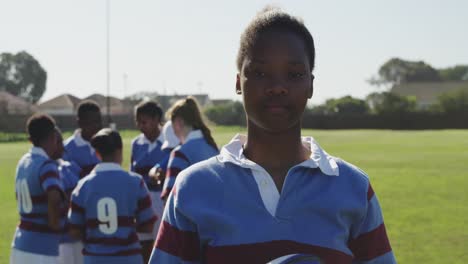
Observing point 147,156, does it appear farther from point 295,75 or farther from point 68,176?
point 295,75

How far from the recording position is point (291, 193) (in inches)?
73.3

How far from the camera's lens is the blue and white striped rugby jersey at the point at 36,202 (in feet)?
17.7

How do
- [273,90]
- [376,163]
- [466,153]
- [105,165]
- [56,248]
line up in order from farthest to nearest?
[466,153] → [376,163] → [56,248] → [105,165] → [273,90]

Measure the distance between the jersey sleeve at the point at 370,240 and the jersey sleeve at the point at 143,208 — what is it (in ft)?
11.1

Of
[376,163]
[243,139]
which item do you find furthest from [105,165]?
[376,163]

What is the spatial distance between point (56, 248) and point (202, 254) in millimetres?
3956

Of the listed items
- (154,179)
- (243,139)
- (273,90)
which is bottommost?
(154,179)

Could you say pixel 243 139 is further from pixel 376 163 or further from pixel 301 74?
pixel 376 163

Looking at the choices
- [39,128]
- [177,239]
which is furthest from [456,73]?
[177,239]

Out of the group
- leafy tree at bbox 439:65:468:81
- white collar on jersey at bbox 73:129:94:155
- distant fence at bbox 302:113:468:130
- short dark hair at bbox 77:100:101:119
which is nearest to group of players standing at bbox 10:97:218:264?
white collar on jersey at bbox 73:129:94:155

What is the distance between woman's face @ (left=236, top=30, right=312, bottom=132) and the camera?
1861 mm

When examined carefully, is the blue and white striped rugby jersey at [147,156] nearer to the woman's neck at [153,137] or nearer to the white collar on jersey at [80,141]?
the woman's neck at [153,137]

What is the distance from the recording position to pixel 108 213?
4.97 metres

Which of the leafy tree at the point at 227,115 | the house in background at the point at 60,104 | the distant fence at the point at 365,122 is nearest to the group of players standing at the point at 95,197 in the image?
the distant fence at the point at 365,122
